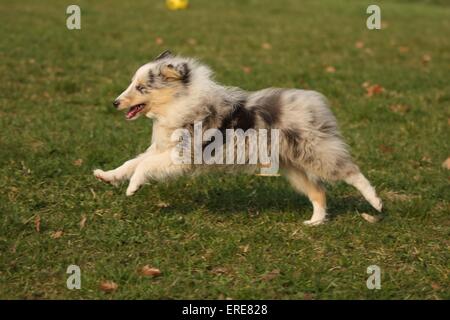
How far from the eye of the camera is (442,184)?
652cm

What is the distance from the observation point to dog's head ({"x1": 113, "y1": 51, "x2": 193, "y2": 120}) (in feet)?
17.5

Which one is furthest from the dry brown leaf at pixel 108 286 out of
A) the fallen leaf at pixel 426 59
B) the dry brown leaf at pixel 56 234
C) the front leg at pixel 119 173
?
the fallen leaf at pixel 426 59

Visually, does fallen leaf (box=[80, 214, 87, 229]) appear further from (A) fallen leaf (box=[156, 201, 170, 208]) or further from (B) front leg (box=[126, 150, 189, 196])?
(A) fallen leaf (box=[156, 201, 170, 208])

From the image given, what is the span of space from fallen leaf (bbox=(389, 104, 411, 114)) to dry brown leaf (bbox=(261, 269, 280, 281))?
4.69m

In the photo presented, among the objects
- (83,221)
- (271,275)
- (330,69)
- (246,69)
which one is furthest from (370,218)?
(330,69)

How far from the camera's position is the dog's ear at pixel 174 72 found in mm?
5320

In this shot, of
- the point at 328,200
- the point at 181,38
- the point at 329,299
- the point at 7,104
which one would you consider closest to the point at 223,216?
the point at 328,200

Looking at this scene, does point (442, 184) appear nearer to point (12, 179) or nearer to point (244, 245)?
point (244, 245)

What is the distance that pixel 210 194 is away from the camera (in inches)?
242

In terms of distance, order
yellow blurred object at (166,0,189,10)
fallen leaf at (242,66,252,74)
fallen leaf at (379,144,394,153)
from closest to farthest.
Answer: fallen leaf at (379,144,394,153) < fallen leaf at (242,66,252,74) < yellow blurred object at (166,0,189,10)

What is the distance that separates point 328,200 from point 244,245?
138 cm

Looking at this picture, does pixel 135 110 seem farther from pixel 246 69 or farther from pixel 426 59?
pixel 426 59

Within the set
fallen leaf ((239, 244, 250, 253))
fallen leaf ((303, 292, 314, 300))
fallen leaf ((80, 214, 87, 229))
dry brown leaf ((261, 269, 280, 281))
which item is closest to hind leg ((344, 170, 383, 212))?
Answer: fallen leaf ((239, 244, 250, 253))

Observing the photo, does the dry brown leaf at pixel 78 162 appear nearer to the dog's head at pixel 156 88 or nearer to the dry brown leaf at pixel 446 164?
the dog's head at pixel 156 88
